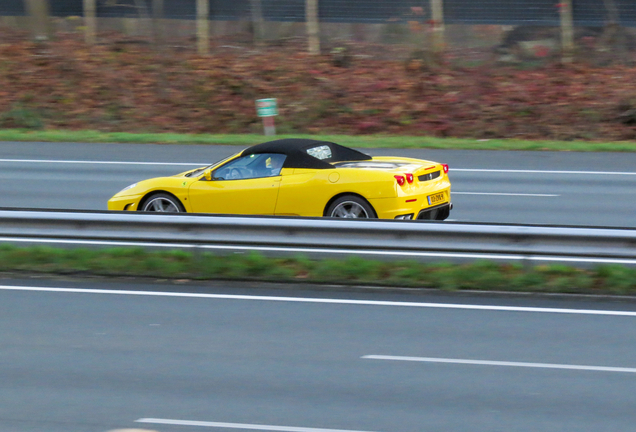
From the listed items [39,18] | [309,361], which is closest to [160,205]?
[309,361]

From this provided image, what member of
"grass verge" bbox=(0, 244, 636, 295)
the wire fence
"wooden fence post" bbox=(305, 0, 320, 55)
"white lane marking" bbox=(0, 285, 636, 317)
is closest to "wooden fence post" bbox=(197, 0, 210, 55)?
the wire fence

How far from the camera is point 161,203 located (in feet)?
40.3

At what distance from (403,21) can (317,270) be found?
1826 centimetres

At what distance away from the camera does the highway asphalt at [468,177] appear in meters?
13.8

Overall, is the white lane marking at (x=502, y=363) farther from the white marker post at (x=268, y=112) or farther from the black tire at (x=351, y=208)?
the white marker post at (x=268, y=112)

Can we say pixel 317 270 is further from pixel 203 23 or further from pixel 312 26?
pixel 203 23

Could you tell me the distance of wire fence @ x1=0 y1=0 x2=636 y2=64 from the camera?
25.0 meters

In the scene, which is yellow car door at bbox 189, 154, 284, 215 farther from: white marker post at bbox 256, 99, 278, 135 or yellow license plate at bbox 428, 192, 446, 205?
white marker post at bbox 256, 99, 278, 135

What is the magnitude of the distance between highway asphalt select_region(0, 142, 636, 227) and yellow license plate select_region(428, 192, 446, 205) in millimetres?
1437

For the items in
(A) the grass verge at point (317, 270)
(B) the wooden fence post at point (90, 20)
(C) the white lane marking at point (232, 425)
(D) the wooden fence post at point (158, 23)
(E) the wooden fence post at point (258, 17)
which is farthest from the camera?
(B) the wooden fence post at point (90, 20)

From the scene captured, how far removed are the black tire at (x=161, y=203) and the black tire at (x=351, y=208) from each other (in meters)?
2.24

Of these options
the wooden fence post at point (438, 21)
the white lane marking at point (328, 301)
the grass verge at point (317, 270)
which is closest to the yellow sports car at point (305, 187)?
the grass verge at point (317, 270)

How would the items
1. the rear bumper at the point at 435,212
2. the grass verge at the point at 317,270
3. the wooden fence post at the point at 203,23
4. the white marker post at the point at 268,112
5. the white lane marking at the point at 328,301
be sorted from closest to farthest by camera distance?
1. the white lane marking at the point at 328,301
2. the grass verge at the point at 317,270
3. the rear bumper at the point at 435,212
4. the white marker post at the point at 268,112
5. the wooden fence post at the point at 203,23

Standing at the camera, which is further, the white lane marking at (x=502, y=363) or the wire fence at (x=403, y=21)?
the wire fence at (x=403, y=21)
